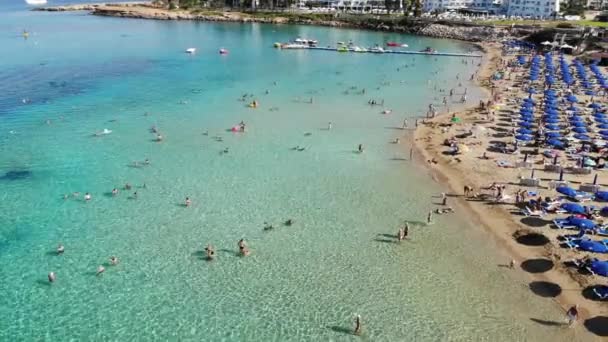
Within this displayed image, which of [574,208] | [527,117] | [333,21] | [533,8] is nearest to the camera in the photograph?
[574,208]

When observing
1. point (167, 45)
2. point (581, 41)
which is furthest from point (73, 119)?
point (581, 41)

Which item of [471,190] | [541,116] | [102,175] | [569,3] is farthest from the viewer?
[569,3]

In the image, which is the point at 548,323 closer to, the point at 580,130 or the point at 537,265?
the point at 537,265

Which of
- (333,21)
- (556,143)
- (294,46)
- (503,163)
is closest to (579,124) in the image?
(556,143)

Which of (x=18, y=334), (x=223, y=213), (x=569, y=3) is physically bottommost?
(x=18, y=334)

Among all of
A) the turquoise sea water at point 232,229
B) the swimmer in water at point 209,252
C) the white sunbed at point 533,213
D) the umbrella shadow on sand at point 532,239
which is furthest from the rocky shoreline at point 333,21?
the swimmer in water at point 209,252

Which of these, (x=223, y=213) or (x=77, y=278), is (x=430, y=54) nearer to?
(x=223, y=213)

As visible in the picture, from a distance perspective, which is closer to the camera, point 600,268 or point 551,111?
point 600,268
